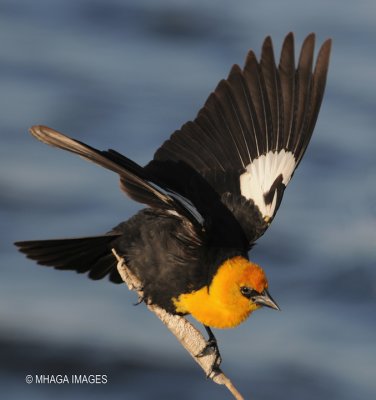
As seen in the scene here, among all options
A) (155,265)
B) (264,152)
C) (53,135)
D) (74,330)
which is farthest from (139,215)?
(74,330)

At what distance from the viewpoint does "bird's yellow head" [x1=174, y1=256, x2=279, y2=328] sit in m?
5.10

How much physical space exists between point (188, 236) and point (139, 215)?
0.94 feet

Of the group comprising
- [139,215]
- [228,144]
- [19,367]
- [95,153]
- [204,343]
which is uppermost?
[19,367]

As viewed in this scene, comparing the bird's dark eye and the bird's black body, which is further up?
the bird's black body

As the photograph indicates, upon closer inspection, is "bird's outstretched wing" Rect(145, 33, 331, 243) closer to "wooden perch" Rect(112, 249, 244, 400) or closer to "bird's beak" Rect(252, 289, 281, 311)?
"bird's beak" Rect(252, 289, 281, 311)

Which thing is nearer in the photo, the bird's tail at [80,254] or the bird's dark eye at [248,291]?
the bird's dark eye at [248,291]

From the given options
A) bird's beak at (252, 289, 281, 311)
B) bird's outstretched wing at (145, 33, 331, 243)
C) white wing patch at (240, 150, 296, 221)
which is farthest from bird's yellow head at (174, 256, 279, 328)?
white wing patch at (240, 150, 296, 221)

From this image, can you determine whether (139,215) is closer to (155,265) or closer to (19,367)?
(155,265)

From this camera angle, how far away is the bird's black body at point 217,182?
17.4 ft

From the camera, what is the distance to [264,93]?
5.69 m

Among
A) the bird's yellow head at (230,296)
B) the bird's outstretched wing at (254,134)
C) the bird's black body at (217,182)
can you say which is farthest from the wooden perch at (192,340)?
the bird's outstretched wing at (254,134)

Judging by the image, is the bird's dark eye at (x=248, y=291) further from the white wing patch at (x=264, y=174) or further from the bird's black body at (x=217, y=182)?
→ the white wing patch at (x=264, y=174)

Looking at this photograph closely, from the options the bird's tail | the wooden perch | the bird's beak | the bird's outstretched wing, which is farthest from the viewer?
the bird's outstretched wing

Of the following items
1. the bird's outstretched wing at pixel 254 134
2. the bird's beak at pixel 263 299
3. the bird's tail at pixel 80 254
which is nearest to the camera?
the bird's beak at pixel 263 299
